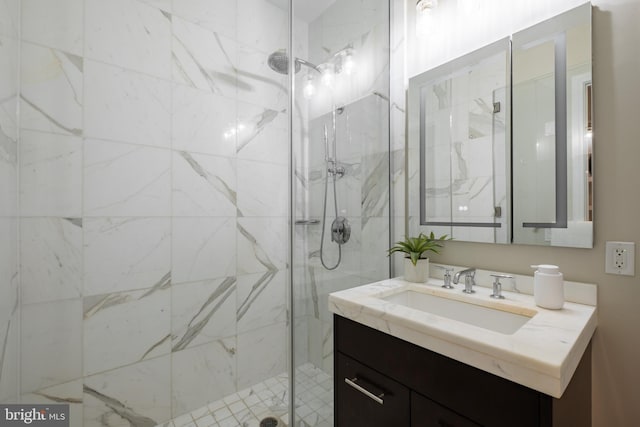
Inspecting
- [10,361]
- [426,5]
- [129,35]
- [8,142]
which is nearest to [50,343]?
[10,361]

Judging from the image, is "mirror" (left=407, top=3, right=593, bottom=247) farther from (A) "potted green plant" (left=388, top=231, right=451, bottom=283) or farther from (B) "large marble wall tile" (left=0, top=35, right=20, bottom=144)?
(B) "large marble wall tile" (left=0, top=35, right=20, bottom=144)

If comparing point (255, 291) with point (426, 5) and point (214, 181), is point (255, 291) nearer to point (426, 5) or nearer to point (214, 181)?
point (214, 181)

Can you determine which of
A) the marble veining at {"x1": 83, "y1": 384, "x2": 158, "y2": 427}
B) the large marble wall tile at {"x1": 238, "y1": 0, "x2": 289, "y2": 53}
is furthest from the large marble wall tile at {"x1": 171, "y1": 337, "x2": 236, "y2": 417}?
the large marble wall tile at {"x1": 238, "y1": 0, "x2": 289, "y2": 53}

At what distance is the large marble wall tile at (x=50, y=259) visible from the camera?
124cm

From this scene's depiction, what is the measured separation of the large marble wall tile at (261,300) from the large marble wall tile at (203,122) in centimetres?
88

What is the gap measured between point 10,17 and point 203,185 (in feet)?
3.36

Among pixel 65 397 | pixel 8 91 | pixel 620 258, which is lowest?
pixel 65 397

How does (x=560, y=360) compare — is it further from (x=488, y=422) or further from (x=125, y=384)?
(x=125, y=384)

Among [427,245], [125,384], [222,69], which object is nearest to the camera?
[427,245]

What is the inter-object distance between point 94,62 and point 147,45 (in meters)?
0.28

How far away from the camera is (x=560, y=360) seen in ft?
2.04

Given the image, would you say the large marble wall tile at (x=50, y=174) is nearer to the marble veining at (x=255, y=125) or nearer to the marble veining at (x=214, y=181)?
the marble veining at (x=214, y=181)

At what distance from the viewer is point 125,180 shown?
1474mm

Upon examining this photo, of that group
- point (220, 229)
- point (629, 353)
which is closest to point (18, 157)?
point (220, 229)
